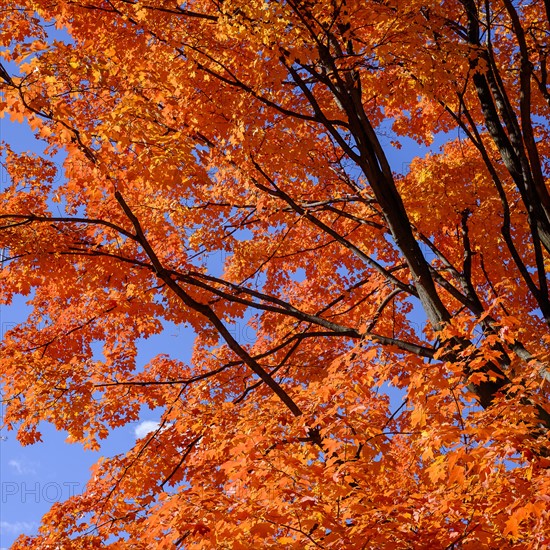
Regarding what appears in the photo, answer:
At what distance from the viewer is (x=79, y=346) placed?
9.56 meters

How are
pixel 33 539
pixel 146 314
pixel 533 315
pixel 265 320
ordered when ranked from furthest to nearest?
pixel 265 320 → pixel 533 315 → pixel 146 314 → pixel 33 539

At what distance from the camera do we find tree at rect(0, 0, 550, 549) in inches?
180

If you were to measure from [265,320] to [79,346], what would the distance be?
11.9 feet

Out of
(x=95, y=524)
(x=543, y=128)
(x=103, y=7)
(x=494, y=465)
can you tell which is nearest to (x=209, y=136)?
(x=103, y=7)

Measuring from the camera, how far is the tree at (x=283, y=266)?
456 cm

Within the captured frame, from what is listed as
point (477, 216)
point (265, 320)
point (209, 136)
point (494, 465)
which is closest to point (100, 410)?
point (265, 320)

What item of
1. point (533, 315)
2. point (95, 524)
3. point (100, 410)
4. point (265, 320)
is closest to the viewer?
point (95, 524)

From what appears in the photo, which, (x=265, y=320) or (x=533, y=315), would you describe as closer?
(x=533, y=315)

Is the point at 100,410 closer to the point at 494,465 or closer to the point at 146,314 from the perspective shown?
the point at 146,314

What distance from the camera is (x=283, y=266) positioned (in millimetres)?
11578

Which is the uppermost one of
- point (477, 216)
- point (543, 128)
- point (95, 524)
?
point (543, 128)

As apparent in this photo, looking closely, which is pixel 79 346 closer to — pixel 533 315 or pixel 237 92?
pixel 237 92

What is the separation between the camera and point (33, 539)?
304 inches

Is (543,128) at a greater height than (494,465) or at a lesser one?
greater
